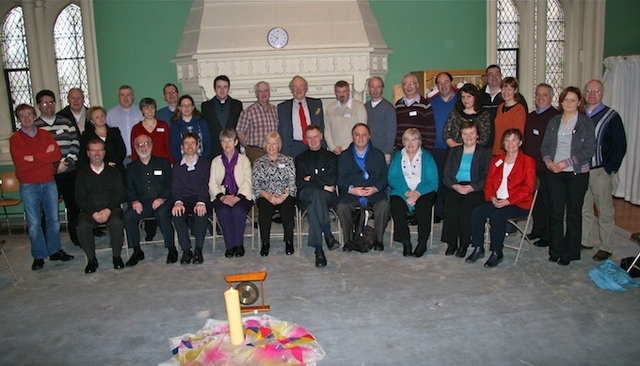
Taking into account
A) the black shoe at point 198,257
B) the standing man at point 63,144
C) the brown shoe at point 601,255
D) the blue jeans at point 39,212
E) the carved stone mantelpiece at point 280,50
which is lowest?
the brown shoe at point 601,255

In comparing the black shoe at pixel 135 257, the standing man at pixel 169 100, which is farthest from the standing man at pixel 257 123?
the black shoe at pixel 135 257

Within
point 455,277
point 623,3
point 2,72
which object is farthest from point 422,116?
point 2,72

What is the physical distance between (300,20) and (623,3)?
4.17 meters

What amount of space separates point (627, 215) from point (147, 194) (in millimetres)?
4988

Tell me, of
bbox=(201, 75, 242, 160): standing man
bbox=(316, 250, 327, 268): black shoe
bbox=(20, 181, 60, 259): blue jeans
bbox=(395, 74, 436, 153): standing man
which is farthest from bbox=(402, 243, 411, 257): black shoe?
bbox=(20, 181, 60, 259): blue jeans

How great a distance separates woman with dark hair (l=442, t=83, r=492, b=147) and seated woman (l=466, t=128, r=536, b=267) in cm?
40

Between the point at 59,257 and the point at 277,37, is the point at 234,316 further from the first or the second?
the point at 277,37

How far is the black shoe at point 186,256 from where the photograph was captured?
464 centimetres

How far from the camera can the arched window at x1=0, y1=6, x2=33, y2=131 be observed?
7.05m

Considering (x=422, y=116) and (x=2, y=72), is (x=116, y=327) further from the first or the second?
(x=2, y=72)

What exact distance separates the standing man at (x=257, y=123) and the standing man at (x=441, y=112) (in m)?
1.60

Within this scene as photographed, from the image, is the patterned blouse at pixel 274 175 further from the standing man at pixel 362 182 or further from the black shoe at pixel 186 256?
the black shoe at pixel 186 256

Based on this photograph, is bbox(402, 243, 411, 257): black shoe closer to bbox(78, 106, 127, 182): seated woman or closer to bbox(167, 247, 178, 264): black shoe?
bbox(167, 247, 178, 264): black shoe

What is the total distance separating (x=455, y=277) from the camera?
409 centimetres
